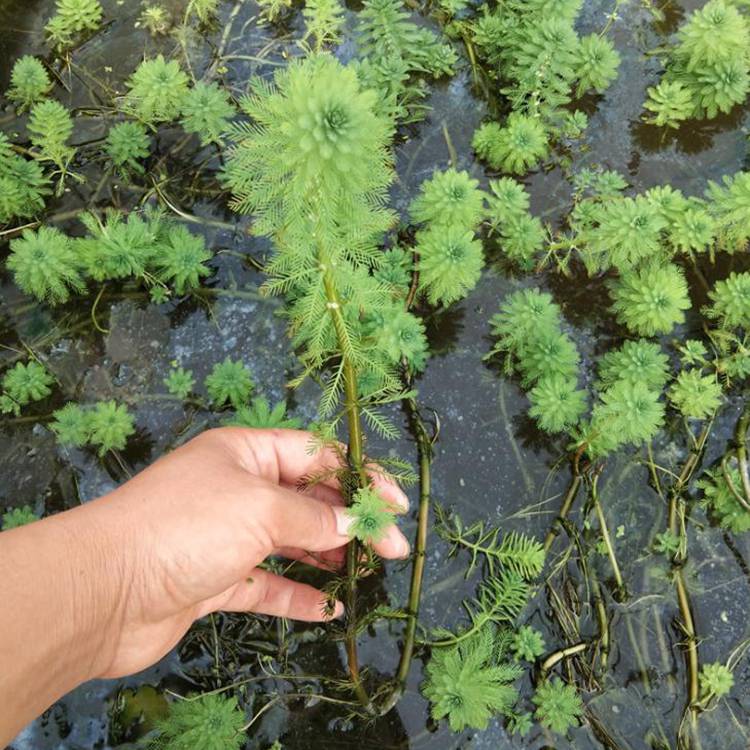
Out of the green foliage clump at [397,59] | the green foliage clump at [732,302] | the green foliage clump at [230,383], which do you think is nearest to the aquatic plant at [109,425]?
the green foliage clump at [230,383]

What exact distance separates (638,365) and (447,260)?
3.51 feet

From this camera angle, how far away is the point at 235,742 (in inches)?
114

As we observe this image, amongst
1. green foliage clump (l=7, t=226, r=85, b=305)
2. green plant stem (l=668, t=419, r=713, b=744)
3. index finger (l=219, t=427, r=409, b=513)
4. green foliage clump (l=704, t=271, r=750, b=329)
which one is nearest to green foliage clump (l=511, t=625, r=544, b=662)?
green plant stem (l=668, t=419, r=713, b=744)

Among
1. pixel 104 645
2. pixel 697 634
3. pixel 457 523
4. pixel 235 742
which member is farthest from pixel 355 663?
pixel 697 634

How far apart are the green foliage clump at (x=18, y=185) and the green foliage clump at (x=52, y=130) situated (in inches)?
4.6

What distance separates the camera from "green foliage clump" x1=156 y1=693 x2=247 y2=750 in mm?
2842

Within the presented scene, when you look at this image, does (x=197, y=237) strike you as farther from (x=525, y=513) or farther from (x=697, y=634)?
(x=697, y=634)

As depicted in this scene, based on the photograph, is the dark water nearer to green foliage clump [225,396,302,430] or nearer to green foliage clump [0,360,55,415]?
green foliage clump [0,360,55,415]

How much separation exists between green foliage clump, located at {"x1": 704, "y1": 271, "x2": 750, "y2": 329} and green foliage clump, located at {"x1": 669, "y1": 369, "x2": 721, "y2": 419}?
0.34m

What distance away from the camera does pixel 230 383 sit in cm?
344

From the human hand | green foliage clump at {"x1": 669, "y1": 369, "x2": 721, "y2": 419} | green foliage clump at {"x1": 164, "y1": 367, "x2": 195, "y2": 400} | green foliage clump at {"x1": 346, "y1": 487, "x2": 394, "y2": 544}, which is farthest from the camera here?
green foliage clump at {"x1": 164, "y1": 367, "x2": 195, "y2": 400}

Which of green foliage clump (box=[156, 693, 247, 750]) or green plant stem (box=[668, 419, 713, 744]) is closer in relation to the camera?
green foliage clump (box=[156, 693, 247, 750])

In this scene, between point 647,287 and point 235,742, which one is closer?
→ point 235,742

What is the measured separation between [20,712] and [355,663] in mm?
1367
